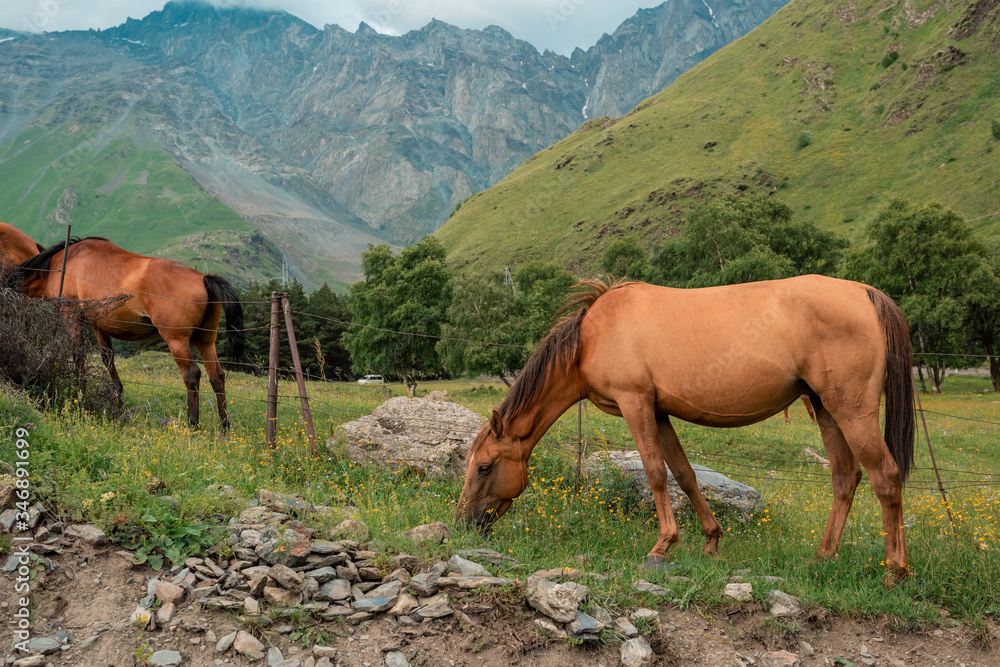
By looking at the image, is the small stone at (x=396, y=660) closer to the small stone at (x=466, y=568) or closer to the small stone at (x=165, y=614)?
the small stone at (x=466, y=568)

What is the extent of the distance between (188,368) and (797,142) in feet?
439

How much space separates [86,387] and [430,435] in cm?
510

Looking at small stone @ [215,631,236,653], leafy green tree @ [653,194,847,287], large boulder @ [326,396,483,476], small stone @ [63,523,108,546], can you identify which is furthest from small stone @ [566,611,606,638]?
leafy green tree @ [653,194,847,287]

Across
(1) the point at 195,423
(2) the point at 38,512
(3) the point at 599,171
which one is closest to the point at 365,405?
(1) the point at 195,423

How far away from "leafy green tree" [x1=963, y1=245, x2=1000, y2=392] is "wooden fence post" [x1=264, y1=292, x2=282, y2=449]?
43.6 m

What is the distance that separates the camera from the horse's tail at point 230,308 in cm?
947

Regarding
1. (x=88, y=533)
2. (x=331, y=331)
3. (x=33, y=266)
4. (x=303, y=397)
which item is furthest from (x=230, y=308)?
(x=331, y=331)

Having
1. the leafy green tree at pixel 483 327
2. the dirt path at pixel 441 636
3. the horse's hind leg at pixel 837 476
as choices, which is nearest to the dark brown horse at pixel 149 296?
the dirt path at pixel 441 636

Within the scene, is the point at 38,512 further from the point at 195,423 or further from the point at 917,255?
the point at 917,255

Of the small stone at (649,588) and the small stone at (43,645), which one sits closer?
the small stone at (43,645)

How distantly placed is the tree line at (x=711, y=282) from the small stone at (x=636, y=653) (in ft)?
88.0

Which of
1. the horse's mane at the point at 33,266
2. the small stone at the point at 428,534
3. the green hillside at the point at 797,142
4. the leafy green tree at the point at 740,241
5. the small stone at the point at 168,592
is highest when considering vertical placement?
the green hillside at the point at 797,142

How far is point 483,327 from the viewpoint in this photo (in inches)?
1483

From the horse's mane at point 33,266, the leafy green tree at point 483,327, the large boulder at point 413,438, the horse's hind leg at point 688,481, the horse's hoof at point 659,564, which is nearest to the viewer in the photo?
the horse's hoof at point 659,564
